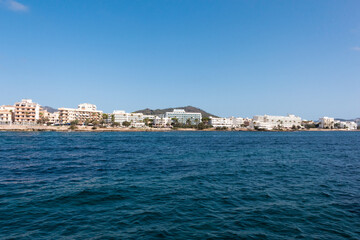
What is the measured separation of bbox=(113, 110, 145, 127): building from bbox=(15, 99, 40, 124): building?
55.2 m

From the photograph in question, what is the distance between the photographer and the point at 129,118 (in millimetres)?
179125

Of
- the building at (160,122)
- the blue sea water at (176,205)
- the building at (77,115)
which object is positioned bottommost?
the blue sea water at (176,205)

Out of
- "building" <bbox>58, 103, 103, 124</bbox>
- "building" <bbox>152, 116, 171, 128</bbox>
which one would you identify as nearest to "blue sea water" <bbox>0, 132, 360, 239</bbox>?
"building" <bbox>58, 103, 103, 124</bbox>

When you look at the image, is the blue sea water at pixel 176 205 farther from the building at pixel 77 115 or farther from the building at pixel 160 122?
the building at pixel 160 122

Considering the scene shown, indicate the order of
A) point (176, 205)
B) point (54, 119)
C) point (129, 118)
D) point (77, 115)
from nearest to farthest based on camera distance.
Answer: point (176, 205), point (54, 119), point (77, 115), point (129, 118)

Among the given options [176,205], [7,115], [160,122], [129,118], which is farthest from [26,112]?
[176,205]

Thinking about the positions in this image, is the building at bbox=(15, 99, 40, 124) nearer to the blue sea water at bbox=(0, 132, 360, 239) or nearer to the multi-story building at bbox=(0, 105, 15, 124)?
the multi-story building at bbox=(0, 105, 15, 124)

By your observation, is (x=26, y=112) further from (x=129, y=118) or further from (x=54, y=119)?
(x=129, y=118)

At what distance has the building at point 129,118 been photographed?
17273 cm

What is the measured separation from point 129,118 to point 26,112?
68575 mm

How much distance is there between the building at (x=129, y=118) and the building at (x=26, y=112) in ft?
181

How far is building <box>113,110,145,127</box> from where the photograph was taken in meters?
173

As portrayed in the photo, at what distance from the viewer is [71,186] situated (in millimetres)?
15398

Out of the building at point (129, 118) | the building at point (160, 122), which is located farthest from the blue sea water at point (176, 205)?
the building at point (160, 122)
